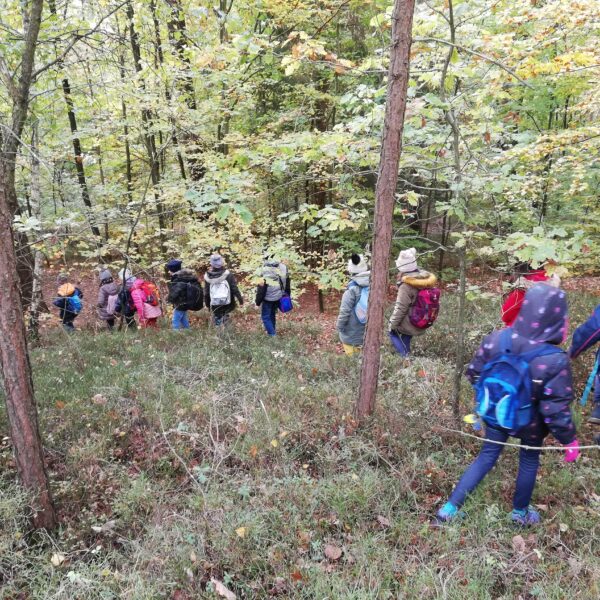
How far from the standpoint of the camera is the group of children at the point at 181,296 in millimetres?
9531

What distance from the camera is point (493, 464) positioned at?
12.7 feet

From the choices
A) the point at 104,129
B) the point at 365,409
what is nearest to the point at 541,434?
the point at 365,409

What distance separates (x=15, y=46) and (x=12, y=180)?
2.20m

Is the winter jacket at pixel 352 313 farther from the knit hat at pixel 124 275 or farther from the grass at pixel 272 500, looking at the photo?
the knit hat at pixel 124 275

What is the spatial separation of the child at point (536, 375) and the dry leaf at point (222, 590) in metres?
1.88

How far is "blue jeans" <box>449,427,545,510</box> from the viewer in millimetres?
3742

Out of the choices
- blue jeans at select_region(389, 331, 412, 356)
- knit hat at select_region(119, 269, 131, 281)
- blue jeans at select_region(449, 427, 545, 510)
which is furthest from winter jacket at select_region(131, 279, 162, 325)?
blue jeans at select_region(449, 427, 545, 510)

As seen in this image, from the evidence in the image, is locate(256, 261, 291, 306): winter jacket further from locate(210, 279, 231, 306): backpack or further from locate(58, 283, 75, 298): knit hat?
locate(58, 283, 75, 298): knit hat

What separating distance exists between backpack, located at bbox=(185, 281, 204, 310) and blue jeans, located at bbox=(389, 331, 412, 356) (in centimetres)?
459

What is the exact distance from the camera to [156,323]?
10.8m

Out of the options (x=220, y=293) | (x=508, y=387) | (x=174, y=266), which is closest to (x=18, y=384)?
(x=508, y=387)

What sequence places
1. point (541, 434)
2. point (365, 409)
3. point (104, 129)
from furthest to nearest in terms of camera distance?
point (104, 129)
point (365, 409)
point (541, 434)

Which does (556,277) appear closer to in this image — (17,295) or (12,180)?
(17,295)

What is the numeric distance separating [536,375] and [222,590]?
289cm
